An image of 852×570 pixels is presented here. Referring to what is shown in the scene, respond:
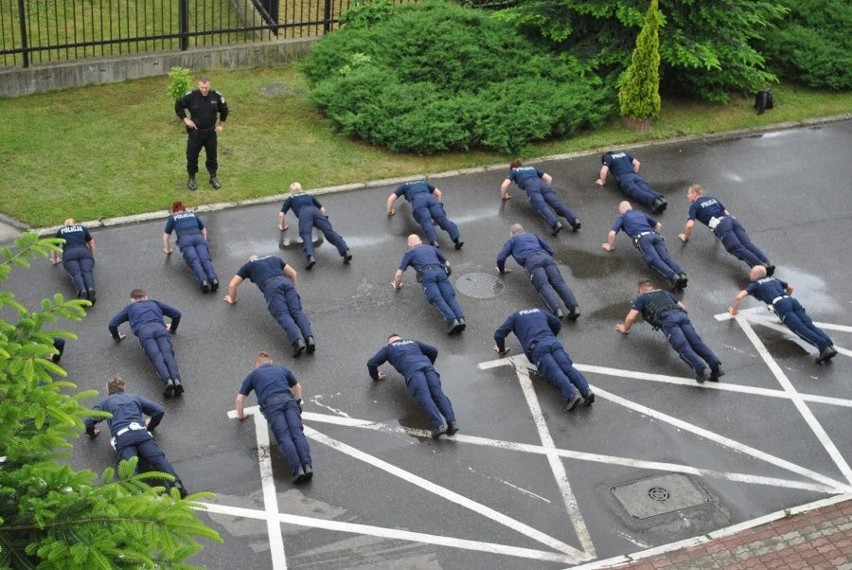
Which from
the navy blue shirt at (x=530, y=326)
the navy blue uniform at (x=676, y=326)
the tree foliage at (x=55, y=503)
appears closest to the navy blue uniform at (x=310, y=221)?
the navy blue shirt at (x=530, y=326)

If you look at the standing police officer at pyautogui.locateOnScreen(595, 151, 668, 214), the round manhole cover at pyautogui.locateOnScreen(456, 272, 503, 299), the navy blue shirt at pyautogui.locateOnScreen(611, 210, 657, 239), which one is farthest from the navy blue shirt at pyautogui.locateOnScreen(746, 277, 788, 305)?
the round manhole cover at pyautogui.locateOnScreen(456, 272, 503, 299)

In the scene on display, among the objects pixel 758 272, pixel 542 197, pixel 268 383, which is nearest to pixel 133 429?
pixel 268 383

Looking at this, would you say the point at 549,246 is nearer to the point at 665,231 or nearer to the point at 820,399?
the point at 665,231

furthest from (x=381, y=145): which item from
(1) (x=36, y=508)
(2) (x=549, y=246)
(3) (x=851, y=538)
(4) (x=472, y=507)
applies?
(1) (x=36, y=508)

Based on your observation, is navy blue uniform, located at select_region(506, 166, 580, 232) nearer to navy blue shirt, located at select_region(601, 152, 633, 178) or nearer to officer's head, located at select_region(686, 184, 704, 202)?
navy blue shirt, located at select_region(601, 152, 633, 178)

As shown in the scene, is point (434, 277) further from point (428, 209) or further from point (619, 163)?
point (619, 163)

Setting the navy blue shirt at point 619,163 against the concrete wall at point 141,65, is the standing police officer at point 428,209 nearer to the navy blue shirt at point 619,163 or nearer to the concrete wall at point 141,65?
the navy blue shirt at point 619,163

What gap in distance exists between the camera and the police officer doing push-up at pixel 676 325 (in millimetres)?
13680

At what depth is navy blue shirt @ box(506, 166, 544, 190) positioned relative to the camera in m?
17.2

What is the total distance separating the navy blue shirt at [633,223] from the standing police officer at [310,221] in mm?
4234

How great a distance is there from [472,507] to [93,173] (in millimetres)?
9491

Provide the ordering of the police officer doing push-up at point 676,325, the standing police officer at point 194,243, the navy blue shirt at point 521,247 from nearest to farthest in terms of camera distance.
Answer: the police officer doing push-up at point 676,325 < the standing police officer at point 194,243 < the navy blue shirt at point 521,247

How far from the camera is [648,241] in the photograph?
1586 centimetres

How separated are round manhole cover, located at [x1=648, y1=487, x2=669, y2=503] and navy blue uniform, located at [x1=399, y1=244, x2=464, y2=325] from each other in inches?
147
